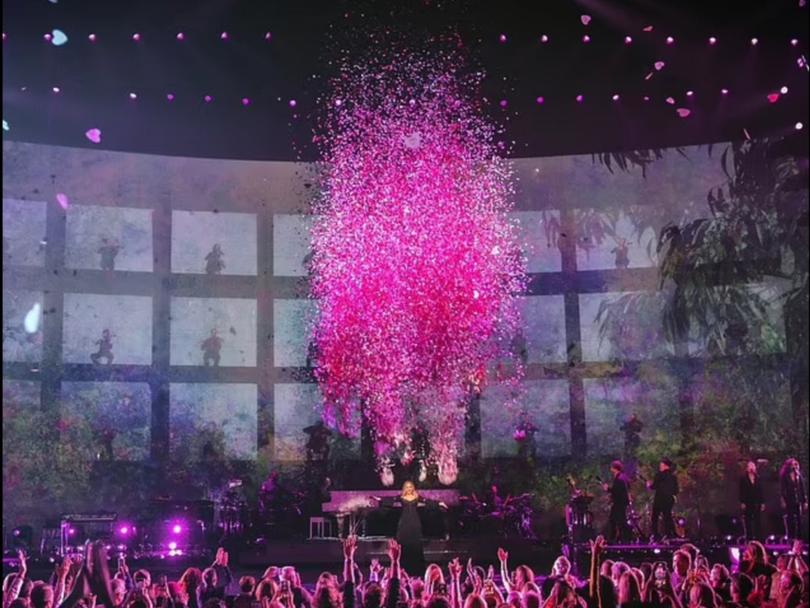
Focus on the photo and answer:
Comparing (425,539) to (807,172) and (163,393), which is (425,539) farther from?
(807,172)

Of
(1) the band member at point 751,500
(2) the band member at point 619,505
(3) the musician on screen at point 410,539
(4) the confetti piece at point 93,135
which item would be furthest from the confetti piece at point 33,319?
(1) the band member at point 751,500

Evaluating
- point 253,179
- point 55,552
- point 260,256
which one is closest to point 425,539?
point 55,552

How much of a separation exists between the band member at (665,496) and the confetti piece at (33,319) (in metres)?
11.3

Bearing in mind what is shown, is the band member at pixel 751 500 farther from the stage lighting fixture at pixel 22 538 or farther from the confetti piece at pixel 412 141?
the stage lighting fixture at pixel 22 538

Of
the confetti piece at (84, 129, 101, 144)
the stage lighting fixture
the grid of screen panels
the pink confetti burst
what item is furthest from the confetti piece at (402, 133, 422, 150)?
the stage lighting fixture

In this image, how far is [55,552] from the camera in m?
13.6

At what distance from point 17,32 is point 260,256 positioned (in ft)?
27.1

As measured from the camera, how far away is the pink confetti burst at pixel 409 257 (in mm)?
15766

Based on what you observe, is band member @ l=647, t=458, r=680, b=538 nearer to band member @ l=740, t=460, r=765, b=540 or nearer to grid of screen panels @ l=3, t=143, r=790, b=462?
band member @ l=740, t=460, r=765, b=540

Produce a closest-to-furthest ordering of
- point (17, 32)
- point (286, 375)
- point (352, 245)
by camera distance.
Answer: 1. point (17, 32)
2. point (352, 245)
3. point (286, 375)

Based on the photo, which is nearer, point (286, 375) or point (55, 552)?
point (55, 552)

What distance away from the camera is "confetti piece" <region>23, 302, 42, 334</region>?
17062 mm

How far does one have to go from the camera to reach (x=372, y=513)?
15.3 meters

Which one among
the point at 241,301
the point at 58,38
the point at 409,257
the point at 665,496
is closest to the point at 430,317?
the point at 409,257
